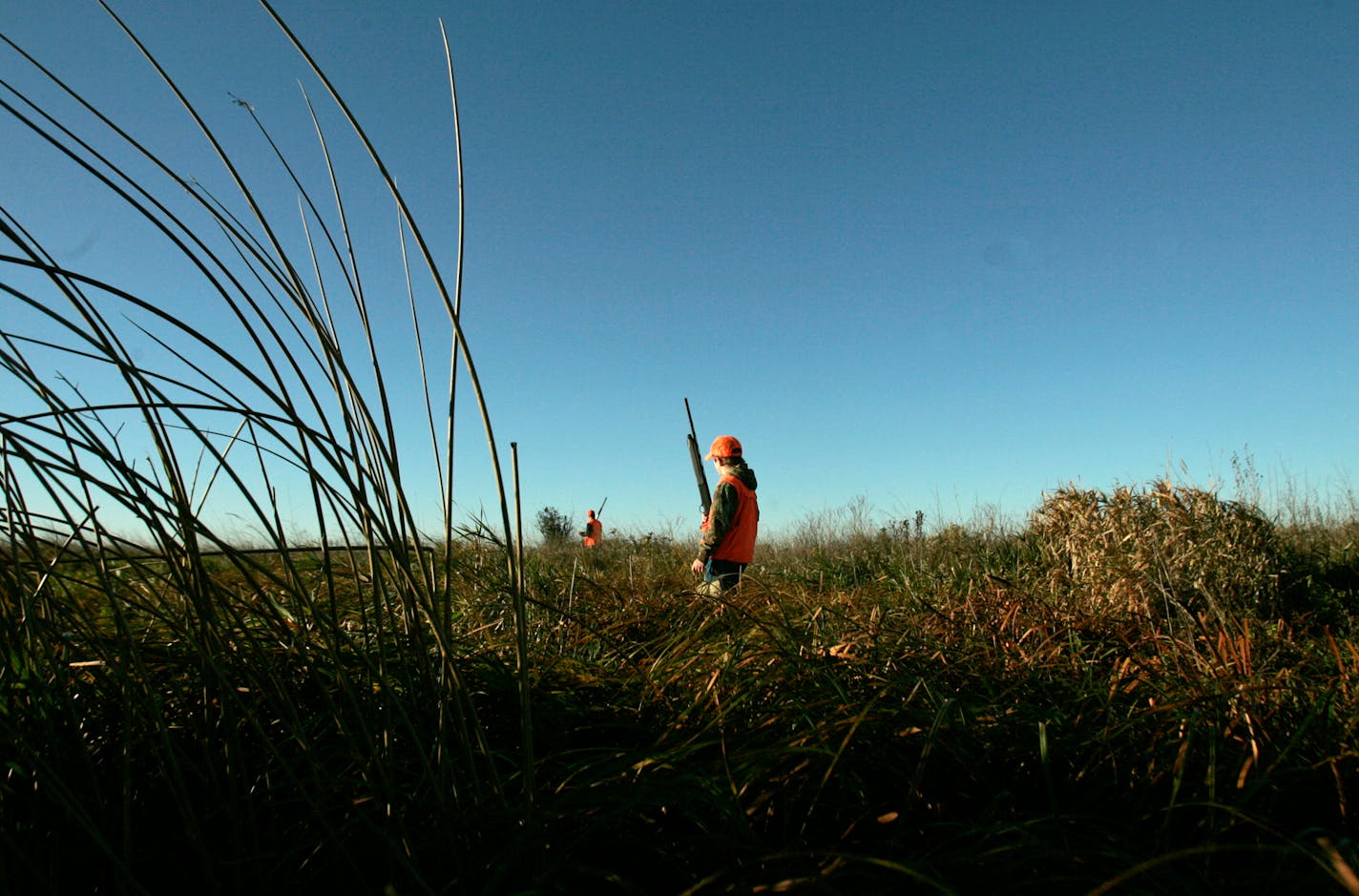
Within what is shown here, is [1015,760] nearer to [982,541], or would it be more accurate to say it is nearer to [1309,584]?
[1309,584]

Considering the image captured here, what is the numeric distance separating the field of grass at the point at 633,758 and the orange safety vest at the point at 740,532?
4303 mm

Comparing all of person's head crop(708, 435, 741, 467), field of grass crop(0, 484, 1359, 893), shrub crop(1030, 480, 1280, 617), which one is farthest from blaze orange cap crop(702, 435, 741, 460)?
field of grass crop(0, 484, 1359, 893)

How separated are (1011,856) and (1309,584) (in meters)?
5.77

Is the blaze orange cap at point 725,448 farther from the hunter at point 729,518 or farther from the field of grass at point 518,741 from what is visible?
the field of grass at point 518,741

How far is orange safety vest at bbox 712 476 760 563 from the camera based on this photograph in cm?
669

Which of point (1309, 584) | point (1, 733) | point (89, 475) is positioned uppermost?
point (89, 475)

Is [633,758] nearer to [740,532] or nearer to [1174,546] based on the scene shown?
[1174,546]

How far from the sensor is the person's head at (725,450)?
6.93m

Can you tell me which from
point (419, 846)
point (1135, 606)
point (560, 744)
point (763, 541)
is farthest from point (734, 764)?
point (763, 541)

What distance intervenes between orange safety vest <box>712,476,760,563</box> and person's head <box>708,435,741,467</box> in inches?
9.2

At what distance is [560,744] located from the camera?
1456 mm

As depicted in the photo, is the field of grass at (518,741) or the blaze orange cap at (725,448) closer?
the field of grass at (518,741)

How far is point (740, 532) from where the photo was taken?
6.77 m

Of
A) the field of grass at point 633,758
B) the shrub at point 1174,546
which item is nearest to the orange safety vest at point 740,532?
the shrub at point 1174,546
